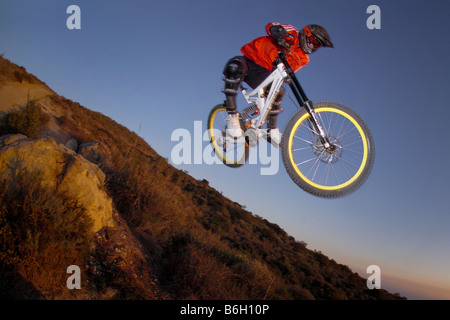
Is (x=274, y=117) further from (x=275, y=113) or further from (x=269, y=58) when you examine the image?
(x=269, y=58)

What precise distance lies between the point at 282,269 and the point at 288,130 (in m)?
10.5

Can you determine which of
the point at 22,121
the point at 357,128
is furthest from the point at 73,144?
the point at 357,128

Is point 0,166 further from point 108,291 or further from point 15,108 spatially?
point 15,108

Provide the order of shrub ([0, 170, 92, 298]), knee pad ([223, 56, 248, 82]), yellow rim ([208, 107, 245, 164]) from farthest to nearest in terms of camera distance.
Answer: yellow rim ([208, 107, 245, 164]), knee pad ([223, 56, 248, 82]), shrub ([0, 170, 92, 298])

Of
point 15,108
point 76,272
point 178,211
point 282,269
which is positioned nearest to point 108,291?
point 76,272

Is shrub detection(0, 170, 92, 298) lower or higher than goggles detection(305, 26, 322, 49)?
lower

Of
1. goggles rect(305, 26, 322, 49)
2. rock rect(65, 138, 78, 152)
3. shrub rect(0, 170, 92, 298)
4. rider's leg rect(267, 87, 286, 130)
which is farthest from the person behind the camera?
rock rect(65, 138, 78, 152)

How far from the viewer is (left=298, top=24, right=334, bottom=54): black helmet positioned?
4566 mm

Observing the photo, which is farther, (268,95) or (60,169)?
(60,169)

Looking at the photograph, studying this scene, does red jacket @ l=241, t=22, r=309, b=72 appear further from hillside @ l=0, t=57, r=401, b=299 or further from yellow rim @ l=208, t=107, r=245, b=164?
hillside @ l=0, t=57, r=401, b=299

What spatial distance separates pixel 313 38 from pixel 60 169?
16.6ft

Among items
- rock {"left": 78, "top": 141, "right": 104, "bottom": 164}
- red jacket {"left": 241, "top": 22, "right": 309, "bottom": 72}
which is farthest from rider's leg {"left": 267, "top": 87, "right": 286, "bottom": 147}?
rock {"left": 78, "top": 141, "right": 104, "bottom": 164}

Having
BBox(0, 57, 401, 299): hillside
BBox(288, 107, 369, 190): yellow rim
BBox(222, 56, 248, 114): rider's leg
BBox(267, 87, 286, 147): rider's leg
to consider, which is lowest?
BBox(0, 57, 401, 299): hillside

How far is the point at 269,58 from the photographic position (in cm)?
514
